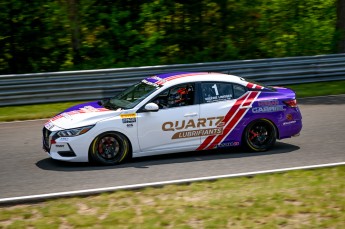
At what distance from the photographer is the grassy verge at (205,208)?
6.96 metres

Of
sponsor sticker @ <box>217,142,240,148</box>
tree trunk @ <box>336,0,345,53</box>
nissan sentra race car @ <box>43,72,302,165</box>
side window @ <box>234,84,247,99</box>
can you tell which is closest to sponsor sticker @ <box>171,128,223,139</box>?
nissan sentra race car @ <box>43,72,302,165</box>

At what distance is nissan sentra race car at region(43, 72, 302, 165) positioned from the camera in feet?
33.6

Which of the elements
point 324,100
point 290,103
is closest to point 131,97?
point 290,103

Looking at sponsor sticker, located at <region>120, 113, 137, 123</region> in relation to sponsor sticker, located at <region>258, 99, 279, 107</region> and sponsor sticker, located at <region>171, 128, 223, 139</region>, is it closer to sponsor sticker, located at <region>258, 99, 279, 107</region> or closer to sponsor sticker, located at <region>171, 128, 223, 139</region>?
sponsor sticker, located at <region>171, 128, 223, 139</region>

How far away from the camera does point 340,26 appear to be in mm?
22625

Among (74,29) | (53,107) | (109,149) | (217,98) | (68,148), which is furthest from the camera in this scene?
(74,29)

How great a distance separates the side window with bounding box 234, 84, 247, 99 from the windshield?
4.77ft

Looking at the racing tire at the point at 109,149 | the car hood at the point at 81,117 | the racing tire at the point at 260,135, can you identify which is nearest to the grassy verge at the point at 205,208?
the racing tire at the point at 109,149

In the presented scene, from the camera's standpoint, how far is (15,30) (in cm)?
2000

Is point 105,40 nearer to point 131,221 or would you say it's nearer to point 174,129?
Answer: point 174,129

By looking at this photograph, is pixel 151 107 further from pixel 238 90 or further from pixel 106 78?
pixel 106 78

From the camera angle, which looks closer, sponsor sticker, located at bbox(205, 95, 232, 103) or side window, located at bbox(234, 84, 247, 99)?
sponsor sticker, located at bbox(205, 95, 232, 103)

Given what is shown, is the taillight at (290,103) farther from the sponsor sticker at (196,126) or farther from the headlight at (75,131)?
the headlight at (75,131)

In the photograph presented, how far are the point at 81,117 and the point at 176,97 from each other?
5.53 ft
